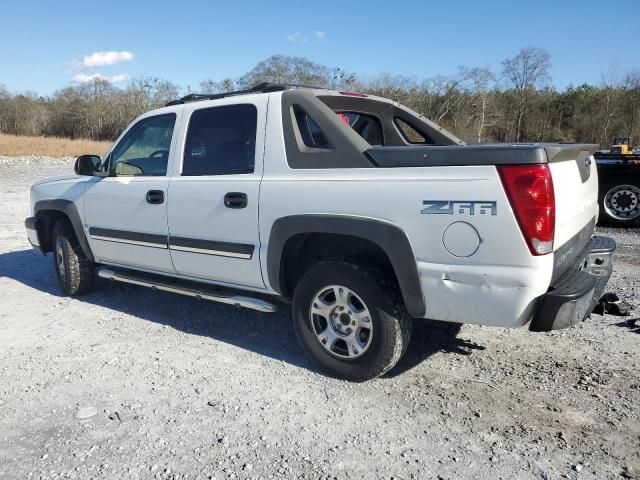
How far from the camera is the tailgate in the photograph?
116 inches

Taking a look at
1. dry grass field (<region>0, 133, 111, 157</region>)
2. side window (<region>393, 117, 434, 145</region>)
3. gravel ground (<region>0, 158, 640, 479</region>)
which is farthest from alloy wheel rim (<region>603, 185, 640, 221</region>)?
dry grass field (<region>0, 133, 111, 157</region>)

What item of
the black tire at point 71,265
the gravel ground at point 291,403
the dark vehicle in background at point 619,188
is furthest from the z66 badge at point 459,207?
the dark vehicle in background at point 619,188

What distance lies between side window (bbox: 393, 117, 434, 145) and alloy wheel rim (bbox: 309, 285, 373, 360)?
2021mm

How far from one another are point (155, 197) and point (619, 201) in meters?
7.98

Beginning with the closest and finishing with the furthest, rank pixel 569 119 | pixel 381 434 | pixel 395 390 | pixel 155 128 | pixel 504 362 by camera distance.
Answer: pixel 381 434
pixel 395 390
pixel 504 362
pixel 155 128
pixel 569 119

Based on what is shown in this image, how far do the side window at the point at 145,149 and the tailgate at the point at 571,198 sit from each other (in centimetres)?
302

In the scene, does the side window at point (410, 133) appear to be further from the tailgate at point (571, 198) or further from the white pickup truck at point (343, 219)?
the tailgate at point (571, 198)

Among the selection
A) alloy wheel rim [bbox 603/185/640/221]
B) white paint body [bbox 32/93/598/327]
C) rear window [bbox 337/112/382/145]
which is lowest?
alloy wheel rim [bbox 603/185/640/221]

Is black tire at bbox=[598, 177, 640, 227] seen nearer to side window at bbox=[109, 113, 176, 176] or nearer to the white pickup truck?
the white pickup truck

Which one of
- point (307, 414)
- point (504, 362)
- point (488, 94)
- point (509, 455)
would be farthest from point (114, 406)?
point (488, 94)

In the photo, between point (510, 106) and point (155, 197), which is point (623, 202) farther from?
point (510, 106)

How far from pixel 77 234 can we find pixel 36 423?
254 cm

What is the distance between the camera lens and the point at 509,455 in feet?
8.96

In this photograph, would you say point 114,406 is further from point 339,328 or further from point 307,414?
point 339,328
